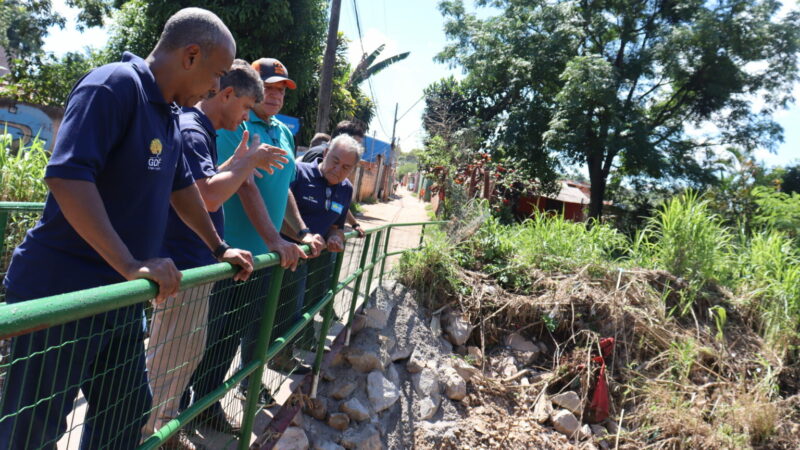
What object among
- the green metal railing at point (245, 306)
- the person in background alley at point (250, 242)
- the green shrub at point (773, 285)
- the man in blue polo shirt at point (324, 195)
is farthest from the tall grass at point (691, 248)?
the person in background alley at point (250, 242)

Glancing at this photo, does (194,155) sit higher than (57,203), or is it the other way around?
(194,155)

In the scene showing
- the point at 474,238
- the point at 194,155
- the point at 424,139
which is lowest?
the point at 474,238

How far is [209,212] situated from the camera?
2115mm

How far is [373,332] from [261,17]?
870 centimetres

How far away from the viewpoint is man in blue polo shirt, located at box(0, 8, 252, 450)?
4.35 ft

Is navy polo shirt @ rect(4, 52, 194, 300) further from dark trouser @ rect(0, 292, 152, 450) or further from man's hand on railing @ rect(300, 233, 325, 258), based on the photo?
man's hand on railing @ rect(300, 233, 325, 258)

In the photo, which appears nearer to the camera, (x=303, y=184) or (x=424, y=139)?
(x=303, y=184)

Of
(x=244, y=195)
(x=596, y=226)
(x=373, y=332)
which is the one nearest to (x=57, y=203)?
(x=244, y=195)

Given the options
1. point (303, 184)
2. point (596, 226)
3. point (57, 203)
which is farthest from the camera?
point (596, 226)

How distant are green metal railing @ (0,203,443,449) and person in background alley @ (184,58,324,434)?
2 centimetres

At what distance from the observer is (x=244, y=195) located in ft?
7.81

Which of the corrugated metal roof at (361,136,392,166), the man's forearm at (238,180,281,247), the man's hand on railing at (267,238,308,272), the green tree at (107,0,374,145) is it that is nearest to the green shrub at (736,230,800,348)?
the man's hand on railing at (267,238,308,272)

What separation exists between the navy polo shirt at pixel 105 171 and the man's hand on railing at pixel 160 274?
0.26 metres

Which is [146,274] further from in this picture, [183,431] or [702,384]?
[702,384]
